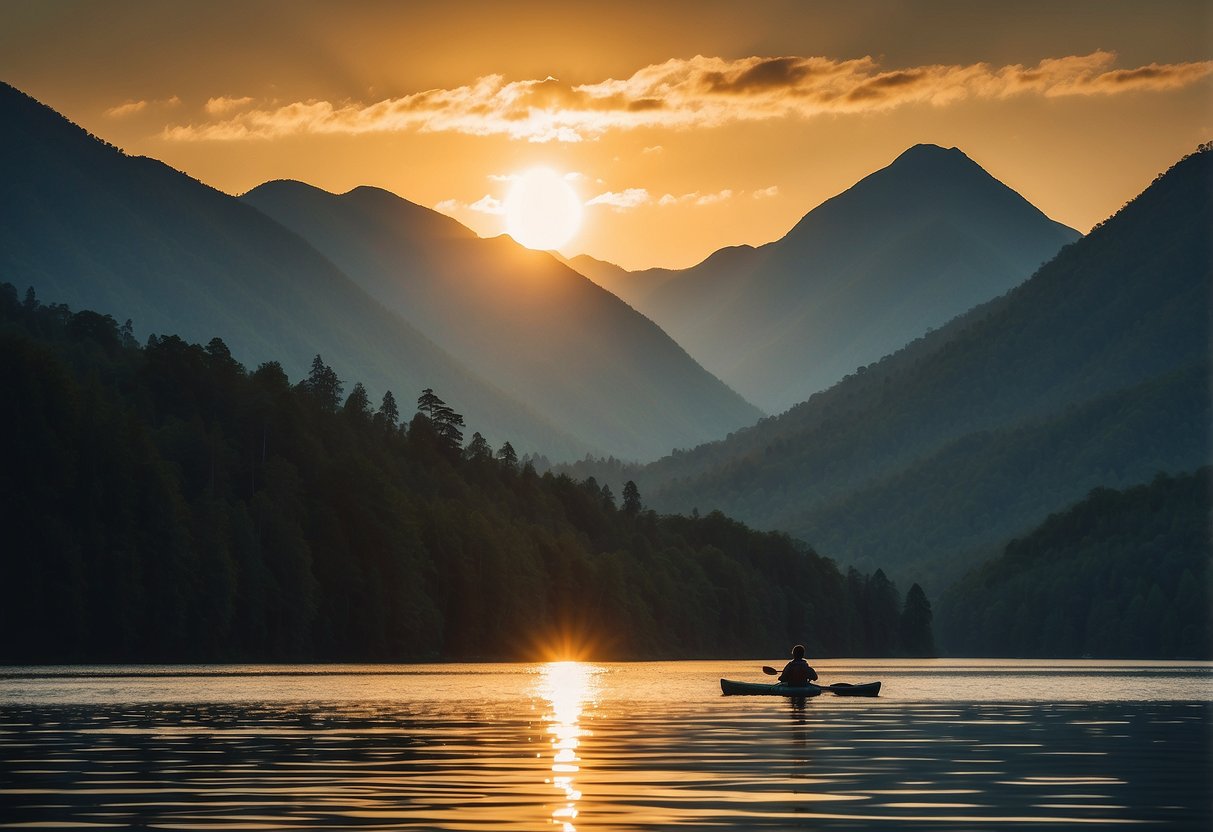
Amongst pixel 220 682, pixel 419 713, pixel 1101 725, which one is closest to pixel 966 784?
pixel 1101 725

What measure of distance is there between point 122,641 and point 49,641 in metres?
7.01

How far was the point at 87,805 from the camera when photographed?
4472 cm

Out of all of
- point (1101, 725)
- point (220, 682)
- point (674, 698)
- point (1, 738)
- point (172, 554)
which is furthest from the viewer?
point (172, 554)

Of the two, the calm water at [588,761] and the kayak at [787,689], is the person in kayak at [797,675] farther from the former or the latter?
the calm water at [588,761]

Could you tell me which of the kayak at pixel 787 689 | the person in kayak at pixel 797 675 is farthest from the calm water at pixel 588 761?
the person in kayak at pixel 797 675

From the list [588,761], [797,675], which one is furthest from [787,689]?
[588,761]

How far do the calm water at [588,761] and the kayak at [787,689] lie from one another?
0.98 metres

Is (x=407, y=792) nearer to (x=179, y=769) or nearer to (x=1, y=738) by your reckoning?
(x=179, y=769)

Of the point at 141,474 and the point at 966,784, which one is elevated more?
the point at 141,474

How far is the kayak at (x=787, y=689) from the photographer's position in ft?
341

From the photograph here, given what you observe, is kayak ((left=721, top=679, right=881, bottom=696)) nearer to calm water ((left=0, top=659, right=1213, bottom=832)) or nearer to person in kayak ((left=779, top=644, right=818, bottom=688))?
person in kayak ((left=779, top=644, right=818, bottom=688))

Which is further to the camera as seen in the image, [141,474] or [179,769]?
[141,474]

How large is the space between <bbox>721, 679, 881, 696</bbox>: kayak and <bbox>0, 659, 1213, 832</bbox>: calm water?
979mm

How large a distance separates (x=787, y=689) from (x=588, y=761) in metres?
47.5
